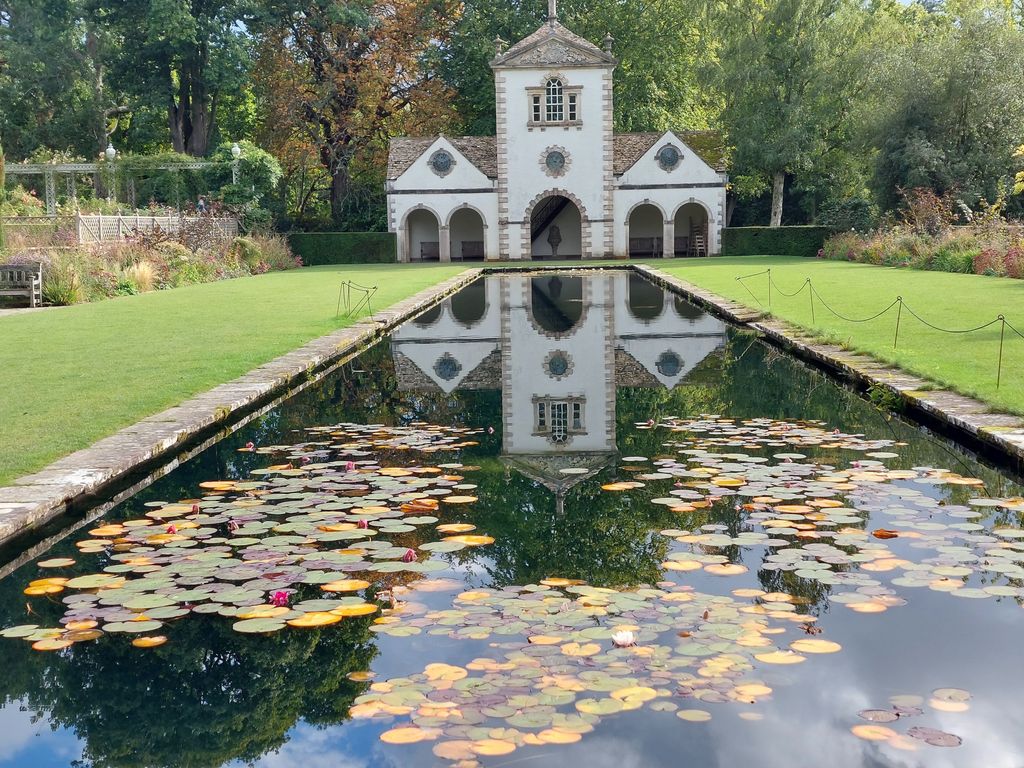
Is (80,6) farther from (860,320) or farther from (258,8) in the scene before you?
(860,320)

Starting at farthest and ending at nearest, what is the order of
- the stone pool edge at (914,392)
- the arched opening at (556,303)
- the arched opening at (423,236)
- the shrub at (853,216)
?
the arched opening at (423,236), the shrub at (853,216), the arched opening at (556,303), the stone pool edge at (914,392)

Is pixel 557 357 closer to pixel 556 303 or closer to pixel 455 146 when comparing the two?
pixel 556 303

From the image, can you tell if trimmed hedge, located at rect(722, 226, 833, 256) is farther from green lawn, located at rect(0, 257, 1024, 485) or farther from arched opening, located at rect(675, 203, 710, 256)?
green lawn, located at rect(0, 257, 1024, 485)

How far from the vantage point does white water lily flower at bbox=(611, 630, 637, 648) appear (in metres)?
4.21

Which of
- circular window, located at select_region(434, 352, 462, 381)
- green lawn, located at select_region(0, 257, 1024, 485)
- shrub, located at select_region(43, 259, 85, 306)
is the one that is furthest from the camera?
shrub, located at select_region(43, 259, 85, 306)

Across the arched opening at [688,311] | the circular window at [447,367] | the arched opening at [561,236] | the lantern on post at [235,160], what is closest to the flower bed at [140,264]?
the lantern on post at [235,160]

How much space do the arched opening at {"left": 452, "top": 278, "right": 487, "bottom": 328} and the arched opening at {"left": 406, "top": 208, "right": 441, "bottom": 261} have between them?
17367mm

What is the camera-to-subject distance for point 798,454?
7922 mm

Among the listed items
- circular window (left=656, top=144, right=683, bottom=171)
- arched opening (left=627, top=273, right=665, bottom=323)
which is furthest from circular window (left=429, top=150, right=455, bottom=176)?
arched opening (left=627, top=273, right=665, bottom=323)

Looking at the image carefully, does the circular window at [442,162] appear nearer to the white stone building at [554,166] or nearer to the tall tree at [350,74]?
the white stone building at [554,166]

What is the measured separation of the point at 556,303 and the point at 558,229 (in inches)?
1003

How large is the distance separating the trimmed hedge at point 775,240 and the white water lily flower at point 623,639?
40123 millimetres

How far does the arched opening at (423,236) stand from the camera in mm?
45906

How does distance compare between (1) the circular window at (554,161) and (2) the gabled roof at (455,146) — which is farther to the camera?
(2) the gabled roof at (455,146)
